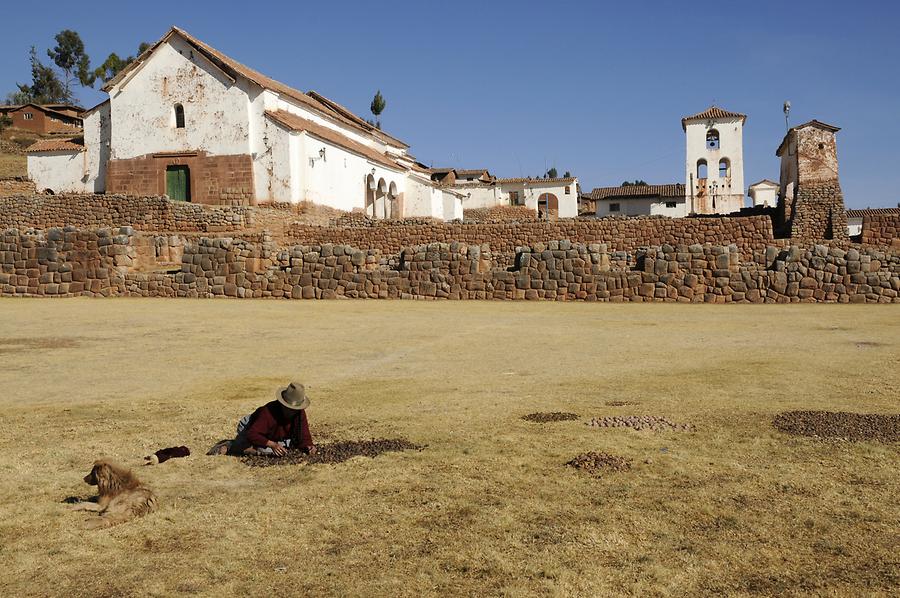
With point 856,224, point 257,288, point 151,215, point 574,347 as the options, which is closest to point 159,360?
point 574,347

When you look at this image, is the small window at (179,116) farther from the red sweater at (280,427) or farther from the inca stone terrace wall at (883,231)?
the red sweater at (280,427)

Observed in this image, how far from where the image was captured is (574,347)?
38.7 ft

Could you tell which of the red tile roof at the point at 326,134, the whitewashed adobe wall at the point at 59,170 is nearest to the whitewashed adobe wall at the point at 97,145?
the whitewashed adobe wall at the point at 59,170

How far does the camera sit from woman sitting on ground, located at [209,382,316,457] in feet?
19.2

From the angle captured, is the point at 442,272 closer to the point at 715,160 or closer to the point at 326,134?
the point at 326,134

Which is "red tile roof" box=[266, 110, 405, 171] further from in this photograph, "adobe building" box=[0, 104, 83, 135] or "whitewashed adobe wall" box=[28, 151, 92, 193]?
"adobe building" box=[0, 104, 83, 135]

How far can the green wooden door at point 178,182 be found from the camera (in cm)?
3284

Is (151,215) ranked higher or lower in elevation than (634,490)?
higher

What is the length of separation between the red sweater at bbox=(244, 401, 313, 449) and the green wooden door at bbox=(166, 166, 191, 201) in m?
28.6

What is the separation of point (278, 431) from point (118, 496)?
1473 mm

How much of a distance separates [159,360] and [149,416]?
11.9ft

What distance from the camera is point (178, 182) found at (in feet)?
108

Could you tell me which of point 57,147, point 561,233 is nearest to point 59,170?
point 57,147

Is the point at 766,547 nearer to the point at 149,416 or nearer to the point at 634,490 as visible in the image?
the point at 634,490
